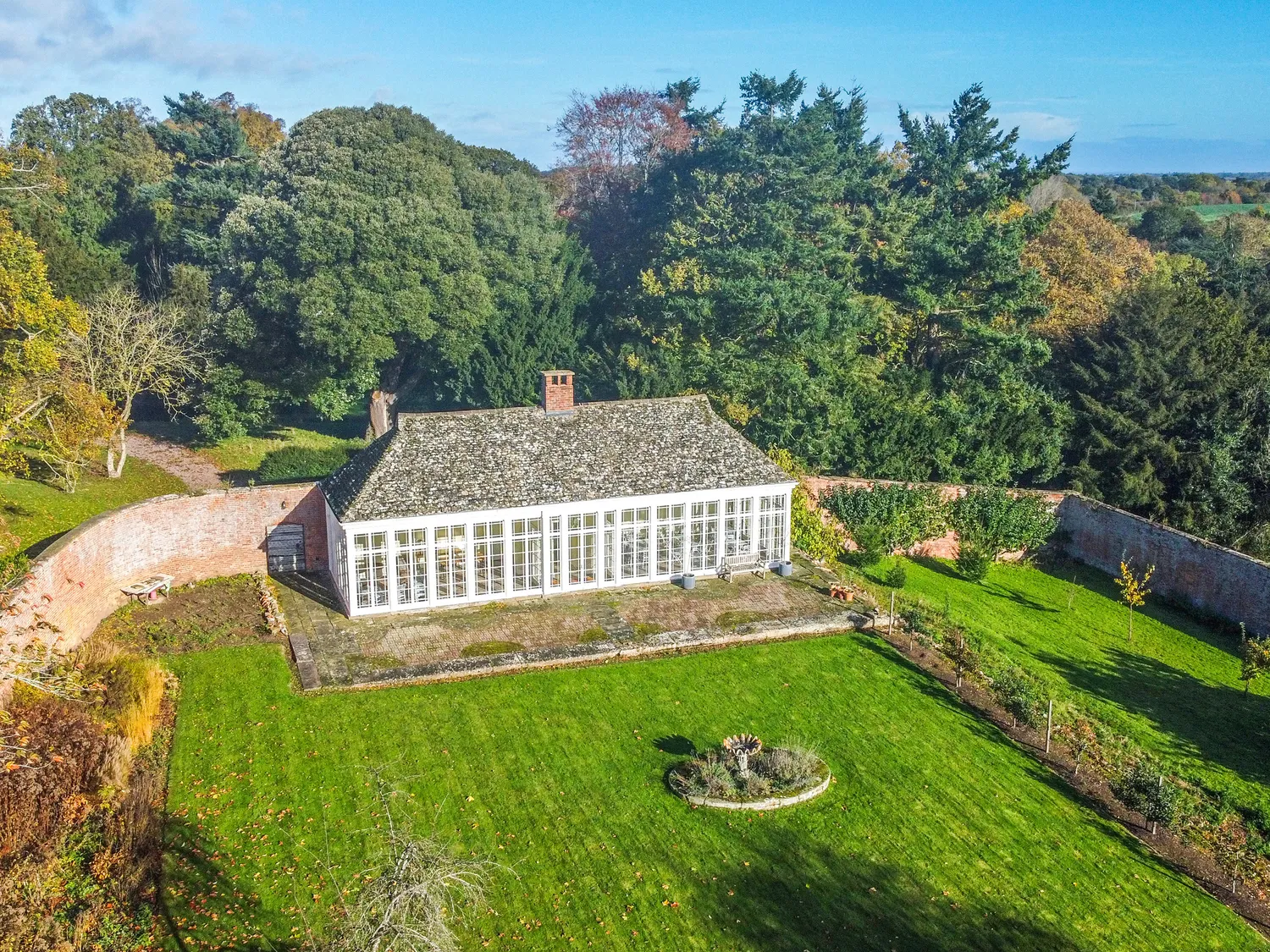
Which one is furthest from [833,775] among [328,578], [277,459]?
[277,459]

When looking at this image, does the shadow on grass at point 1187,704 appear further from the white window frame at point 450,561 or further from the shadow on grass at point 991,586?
the white window frame at point 450,561

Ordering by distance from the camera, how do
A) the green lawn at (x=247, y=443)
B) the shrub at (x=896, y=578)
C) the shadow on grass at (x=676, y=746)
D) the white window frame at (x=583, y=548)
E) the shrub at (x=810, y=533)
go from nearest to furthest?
the shadow on grass at (x=676, y=746), the white window frame at (x=583, y=548), the shrub at (x=896, y=578), the shrub at (x=810, y=533), the green lawn at (x=247, y=443)

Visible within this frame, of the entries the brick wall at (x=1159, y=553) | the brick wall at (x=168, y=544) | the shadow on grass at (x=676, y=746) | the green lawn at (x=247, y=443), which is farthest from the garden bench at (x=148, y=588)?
the brick wall at (x=1159, y=553)

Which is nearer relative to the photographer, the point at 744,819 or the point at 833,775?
the point at 744,819

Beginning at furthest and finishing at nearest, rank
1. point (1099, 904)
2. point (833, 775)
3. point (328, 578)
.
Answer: point (328, 578)
point (833, 775)
point (1099, 904)

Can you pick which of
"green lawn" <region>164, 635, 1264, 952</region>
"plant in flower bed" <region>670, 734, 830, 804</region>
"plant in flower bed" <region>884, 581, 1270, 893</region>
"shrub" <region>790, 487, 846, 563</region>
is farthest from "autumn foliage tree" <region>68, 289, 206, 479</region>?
"plant in flower bed" <region>884, 581, 1270, 893</region>

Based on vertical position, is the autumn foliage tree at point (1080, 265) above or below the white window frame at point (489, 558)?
above

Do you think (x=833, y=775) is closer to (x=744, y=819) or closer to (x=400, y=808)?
(x=744, y=819)
